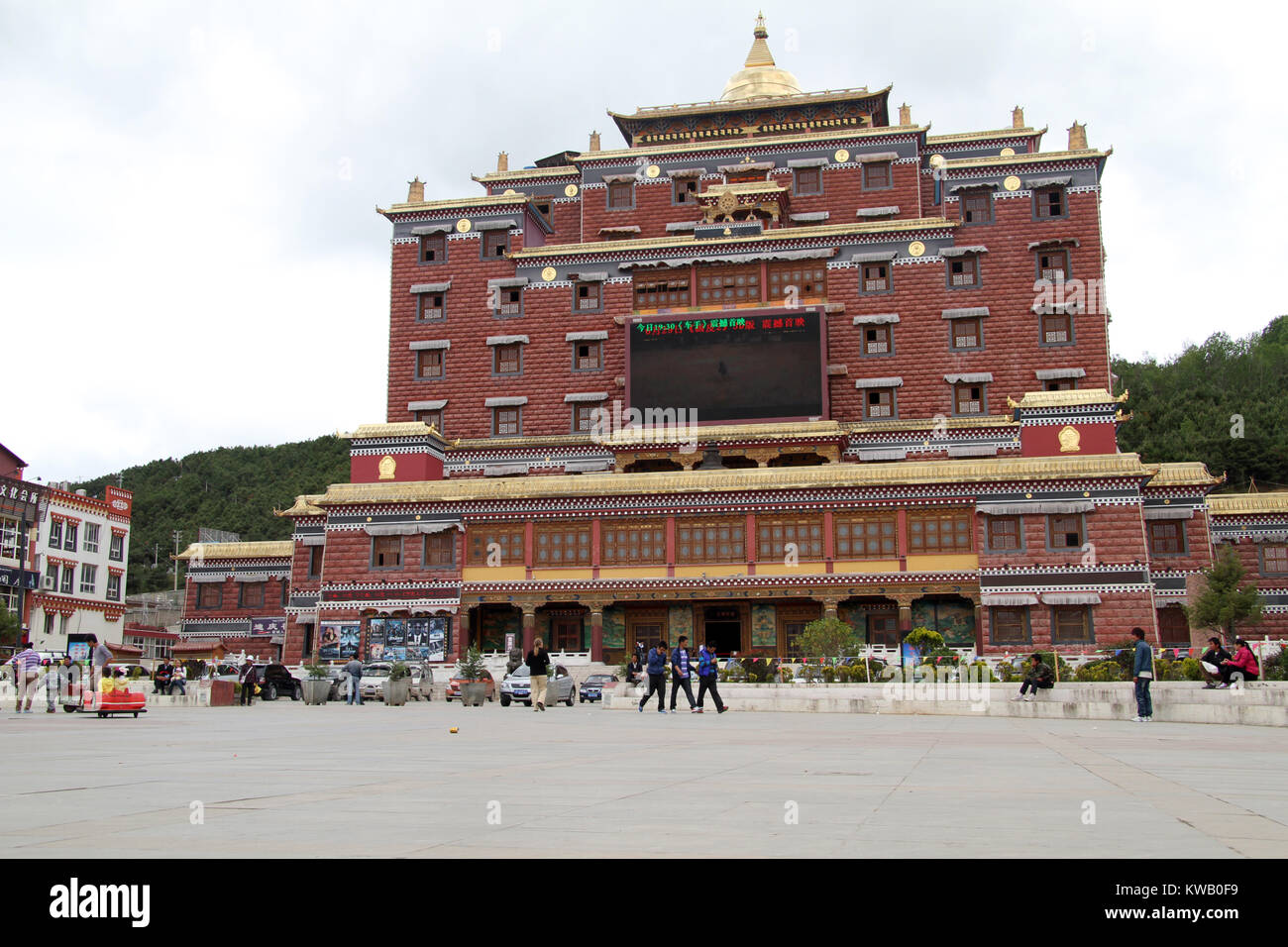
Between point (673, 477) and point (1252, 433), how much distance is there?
44695 millimetres

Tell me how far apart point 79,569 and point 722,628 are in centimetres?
4371

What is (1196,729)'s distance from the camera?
20.9 m

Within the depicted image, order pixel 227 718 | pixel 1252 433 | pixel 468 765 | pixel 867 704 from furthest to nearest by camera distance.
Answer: pixel 1252 433 < pixel 867 704 < pixel 227 718 < pixel 468 765

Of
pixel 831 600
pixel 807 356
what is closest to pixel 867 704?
pixel 831 600

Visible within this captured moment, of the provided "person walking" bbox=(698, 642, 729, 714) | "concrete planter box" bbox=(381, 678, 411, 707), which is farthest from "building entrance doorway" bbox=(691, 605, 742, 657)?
"person walking" bbox=(698, 642, 729, 714)

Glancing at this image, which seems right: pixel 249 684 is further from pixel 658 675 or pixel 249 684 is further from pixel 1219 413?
pixel 1219 413

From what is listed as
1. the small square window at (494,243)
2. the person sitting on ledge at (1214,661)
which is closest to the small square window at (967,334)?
the small square window at (494,243)

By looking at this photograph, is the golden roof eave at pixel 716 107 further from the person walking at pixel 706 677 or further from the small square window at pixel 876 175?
the person walking at pixel 706 677

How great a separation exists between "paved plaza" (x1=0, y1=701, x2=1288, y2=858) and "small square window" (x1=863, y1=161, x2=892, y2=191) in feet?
159

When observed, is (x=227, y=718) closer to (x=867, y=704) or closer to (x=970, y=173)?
(x=867, y=704)

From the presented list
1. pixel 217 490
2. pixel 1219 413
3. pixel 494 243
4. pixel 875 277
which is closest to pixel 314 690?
pixel 494 243

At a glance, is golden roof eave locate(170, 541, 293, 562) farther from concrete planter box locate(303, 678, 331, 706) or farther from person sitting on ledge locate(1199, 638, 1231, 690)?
person sitting on ledge locate(1199, 638, 1231, 690)

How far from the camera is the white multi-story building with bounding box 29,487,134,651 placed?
6706 centimetres

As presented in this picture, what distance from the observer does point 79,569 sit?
71.0 meters
